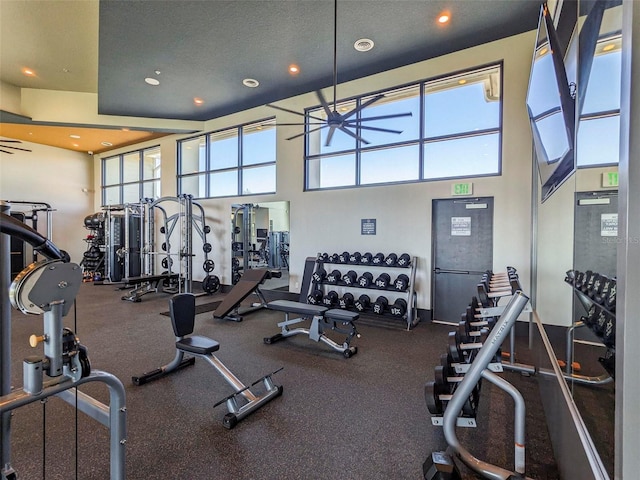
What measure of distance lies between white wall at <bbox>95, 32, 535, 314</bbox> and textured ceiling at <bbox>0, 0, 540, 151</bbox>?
0.75 feet

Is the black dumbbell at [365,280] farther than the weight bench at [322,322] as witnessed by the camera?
Yes

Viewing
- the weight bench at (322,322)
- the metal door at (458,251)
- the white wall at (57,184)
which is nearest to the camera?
the weight bench at (322,322)

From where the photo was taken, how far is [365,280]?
16.2 feet

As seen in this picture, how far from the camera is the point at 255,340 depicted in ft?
12.6

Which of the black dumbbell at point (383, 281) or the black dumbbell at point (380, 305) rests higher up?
the black dumbbell at point (383, 281)

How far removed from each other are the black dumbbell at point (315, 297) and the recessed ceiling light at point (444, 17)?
417 centimetres

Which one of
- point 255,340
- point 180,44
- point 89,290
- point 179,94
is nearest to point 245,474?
point 255,340

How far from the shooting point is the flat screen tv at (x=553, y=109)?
164 cm

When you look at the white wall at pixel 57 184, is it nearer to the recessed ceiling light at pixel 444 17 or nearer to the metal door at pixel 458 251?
the metal door at pixel 458 251

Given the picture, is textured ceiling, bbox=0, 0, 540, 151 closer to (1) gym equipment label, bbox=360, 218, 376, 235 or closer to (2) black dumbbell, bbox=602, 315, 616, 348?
(1) gym equipment label, bbox=360, 218, 376, 235

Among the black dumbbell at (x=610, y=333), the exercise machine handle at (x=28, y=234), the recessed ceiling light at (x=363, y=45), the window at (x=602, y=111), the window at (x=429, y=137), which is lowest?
the black dumbbell at (x=610, y=333)

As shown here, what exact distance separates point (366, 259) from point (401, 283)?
2.38 ft

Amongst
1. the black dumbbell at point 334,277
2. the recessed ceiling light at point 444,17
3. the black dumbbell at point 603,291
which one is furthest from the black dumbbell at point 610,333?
the black dumbbell at point 334,277

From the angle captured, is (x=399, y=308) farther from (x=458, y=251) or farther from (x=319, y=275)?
(x=319, y=275)
